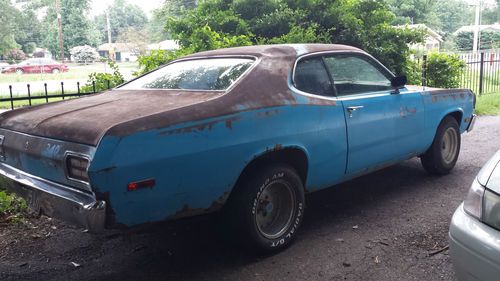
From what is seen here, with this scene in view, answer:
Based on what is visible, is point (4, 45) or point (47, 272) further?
point (4, 45)

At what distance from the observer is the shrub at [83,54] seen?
21.1 metres

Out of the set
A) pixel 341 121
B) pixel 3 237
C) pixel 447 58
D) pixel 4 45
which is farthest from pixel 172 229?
pixel 4 45

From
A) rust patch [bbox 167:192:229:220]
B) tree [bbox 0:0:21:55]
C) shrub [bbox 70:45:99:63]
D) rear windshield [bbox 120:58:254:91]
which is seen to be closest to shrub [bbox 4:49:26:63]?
tree [bbox 0:0:21:55]

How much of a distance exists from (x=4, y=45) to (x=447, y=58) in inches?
537

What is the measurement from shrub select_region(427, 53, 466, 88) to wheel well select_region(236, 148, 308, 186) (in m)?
8.68

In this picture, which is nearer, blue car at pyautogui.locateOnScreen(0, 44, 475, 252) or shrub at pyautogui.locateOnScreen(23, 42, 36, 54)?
blue car at pyautogui.locateOnScreen(0, 44, 475, 252)

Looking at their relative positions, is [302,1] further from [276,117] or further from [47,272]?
[47,272]

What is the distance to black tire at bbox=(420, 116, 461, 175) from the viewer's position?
224 inches

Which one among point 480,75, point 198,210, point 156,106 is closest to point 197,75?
point 156,106

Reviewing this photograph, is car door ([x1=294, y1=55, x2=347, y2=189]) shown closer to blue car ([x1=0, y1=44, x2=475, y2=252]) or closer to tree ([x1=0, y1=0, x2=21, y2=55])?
blue car ([x1=0, y1=44, x2=475, y2=252])

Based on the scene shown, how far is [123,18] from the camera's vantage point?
37.9 meters

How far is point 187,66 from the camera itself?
4551mm

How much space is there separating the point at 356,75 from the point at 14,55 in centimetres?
1731

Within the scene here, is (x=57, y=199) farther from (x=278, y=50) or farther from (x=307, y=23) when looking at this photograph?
(x=307, y=23)
